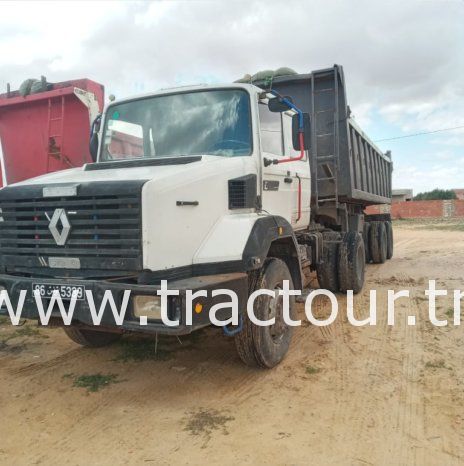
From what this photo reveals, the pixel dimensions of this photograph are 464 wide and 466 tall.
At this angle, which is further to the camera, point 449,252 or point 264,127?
point 449,252

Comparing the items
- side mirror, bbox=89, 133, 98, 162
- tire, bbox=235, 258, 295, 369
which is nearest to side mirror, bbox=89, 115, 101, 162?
side mirror, bbox=89, 133, 98, 162

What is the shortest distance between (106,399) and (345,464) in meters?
1.96

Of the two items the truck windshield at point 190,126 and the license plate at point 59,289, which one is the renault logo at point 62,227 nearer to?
the license plate at point 59,289

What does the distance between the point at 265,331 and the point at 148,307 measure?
1196 millimetres

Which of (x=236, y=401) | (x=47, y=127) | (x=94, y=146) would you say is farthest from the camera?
(x=47, y=127)

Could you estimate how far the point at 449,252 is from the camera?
13.2 m

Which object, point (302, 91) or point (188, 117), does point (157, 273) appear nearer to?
point (188, 117)

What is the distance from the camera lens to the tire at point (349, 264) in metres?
7.10

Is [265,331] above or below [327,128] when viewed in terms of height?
below

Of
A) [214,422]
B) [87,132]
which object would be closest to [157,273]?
[214,422]

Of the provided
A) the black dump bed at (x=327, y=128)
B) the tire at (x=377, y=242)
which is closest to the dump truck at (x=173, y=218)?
the black dump bed at (x=327, y=128)

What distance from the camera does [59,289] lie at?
3486 millimetres

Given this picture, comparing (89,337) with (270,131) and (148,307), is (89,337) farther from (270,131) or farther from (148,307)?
(270,131)

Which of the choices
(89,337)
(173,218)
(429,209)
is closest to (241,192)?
(173,218)
